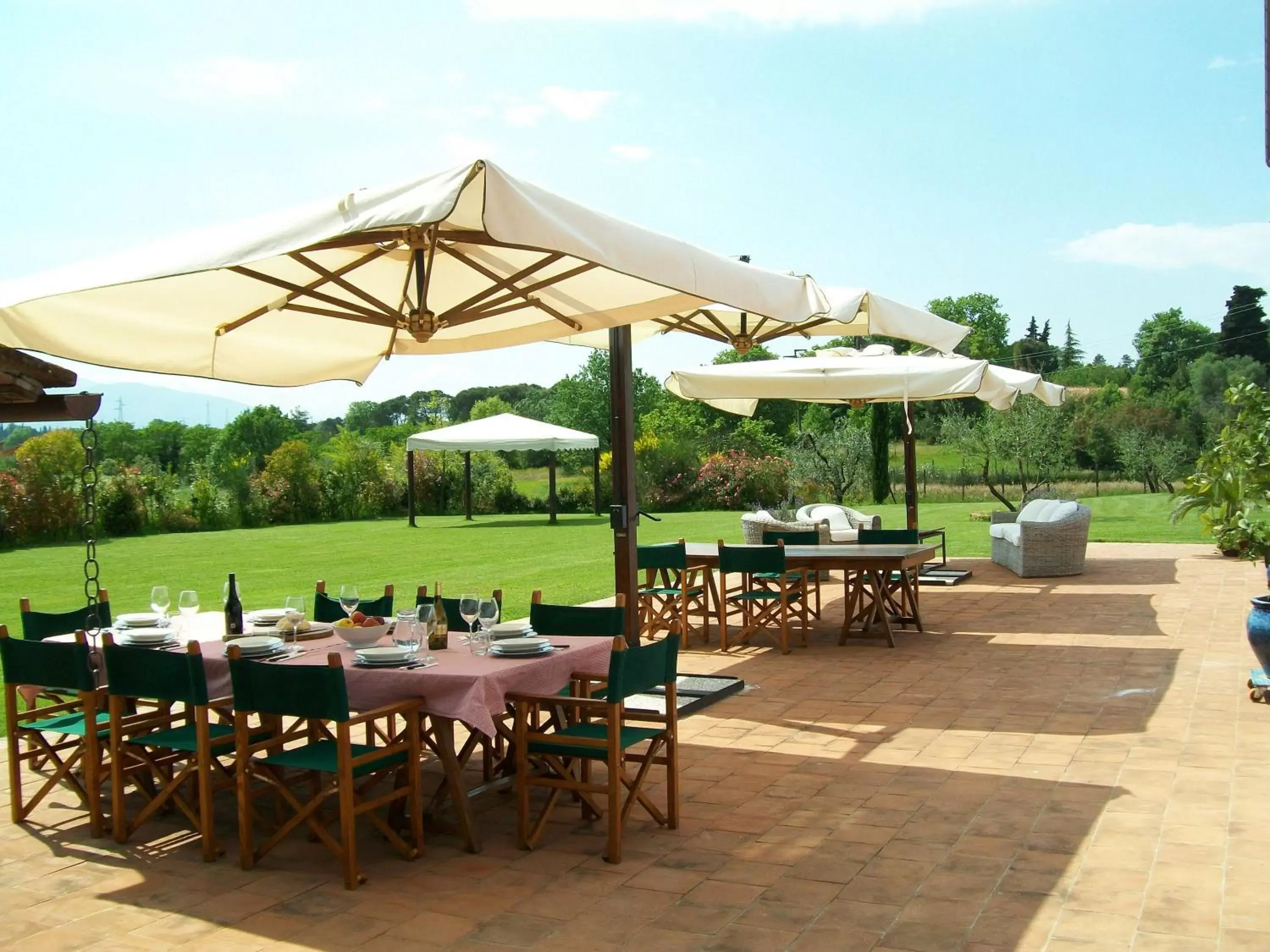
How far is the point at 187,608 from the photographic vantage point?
17.4ft

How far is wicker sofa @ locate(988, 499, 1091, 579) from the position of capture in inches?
475

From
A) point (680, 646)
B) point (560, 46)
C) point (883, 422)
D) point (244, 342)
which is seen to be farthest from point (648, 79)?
point (883, 422)

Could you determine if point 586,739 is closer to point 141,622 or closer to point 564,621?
point 564,621

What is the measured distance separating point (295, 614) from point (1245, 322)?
62.6 m

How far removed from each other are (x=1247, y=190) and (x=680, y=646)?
37.6 metres

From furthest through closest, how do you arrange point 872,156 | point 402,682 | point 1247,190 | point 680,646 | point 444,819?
point 1247,190
point 872,156
point 680,646
point 444,819
point 402,682

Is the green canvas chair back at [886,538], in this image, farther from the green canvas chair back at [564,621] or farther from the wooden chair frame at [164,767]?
the wooden chair frame at [164,767]

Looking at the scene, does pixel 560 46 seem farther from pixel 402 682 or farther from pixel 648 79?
pixel 402 682

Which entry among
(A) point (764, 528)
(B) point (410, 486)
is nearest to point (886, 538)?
(A) point (764, 528)

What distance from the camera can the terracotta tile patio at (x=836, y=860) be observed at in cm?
337

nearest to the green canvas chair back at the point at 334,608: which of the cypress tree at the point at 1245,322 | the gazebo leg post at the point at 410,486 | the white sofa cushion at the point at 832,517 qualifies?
the white sofa cushion at the point at 832,517

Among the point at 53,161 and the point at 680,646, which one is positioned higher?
the point at 53,161

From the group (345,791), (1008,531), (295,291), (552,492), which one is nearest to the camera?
(345,791)

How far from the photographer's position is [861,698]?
6.68 metres
